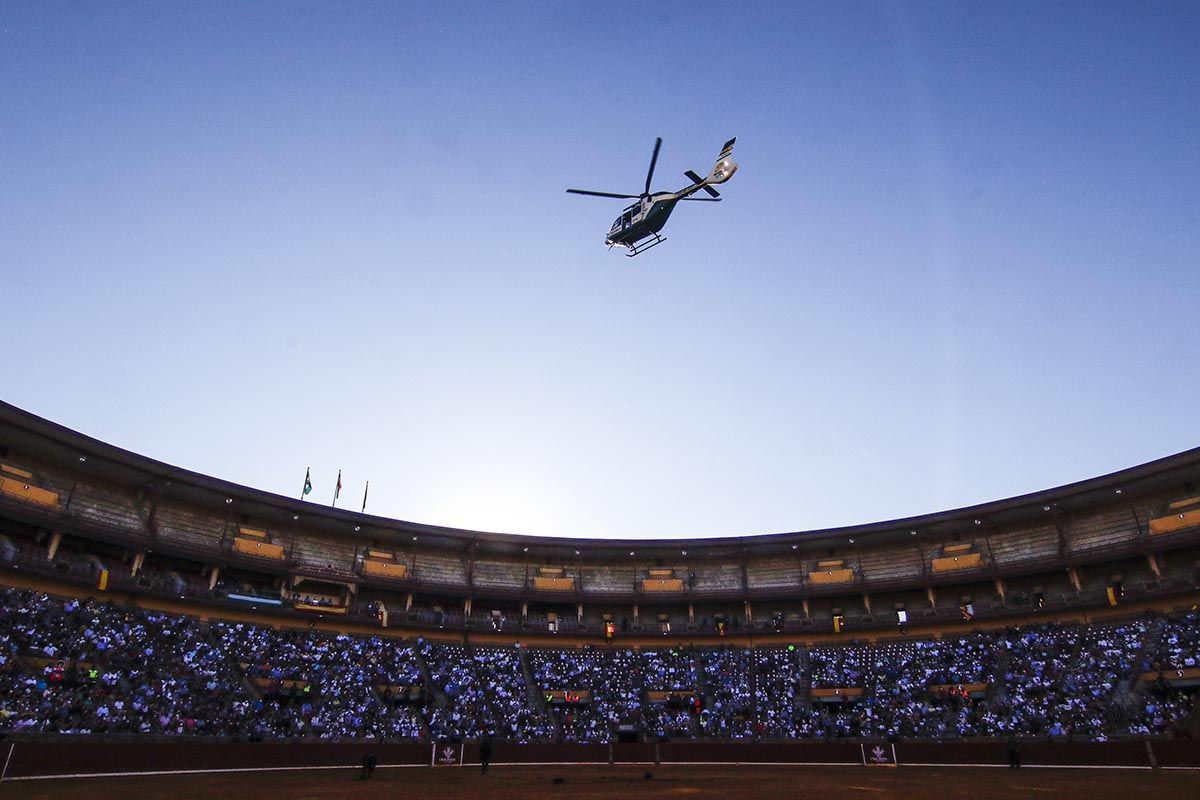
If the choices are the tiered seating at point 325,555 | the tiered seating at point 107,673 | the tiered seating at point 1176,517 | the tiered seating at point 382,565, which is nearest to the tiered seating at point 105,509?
the tiered seating at point 107,673

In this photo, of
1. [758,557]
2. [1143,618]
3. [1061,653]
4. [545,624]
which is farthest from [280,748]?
[1143,618]

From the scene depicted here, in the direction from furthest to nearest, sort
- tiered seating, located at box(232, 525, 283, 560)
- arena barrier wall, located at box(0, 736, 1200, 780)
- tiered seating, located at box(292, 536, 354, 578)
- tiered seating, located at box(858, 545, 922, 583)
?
1. tiered seating, located at box(858, 545, 922, 583)
2. tiered seating, located at box(292, 536, 354, 578)
3. tiered seating, located at box(232, 525, 283, 560)
4. arena barrier wall, located at box(0, 736, 1200, 780)

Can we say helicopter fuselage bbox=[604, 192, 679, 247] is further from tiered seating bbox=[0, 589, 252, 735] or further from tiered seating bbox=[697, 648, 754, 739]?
tiered seating bbox=[0, 589, 252, 735]

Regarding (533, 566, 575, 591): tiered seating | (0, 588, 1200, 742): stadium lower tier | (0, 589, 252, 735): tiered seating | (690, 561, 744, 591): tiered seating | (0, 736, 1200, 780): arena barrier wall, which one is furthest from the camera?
(690, 561, 744, 591): tiered seating

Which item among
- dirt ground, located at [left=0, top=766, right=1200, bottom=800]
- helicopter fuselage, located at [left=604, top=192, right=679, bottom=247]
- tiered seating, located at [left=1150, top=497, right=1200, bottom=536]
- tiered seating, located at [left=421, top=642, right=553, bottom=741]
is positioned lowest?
dirt ground, located at [left=0, top=766, right=1200, bottom=800]

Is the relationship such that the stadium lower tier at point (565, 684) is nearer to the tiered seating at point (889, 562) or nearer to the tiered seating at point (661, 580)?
the tiered seating at point (661, 580)

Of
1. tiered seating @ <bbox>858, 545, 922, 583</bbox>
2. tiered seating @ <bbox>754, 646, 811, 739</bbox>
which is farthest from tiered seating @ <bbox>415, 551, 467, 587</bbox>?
tiered seating @ <bbox>858, 545, 922, 583</bbox>

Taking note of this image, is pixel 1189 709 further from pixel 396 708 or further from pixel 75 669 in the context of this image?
pixel 75 669
